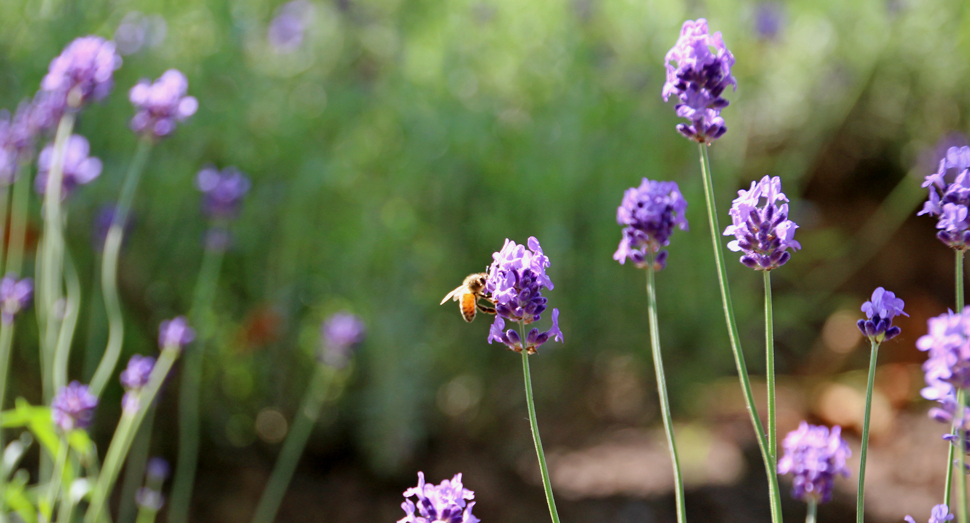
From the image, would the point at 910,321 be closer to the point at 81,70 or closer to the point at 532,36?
the point at 532,36

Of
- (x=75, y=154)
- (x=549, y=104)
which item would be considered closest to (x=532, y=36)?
(x=549, y=104)

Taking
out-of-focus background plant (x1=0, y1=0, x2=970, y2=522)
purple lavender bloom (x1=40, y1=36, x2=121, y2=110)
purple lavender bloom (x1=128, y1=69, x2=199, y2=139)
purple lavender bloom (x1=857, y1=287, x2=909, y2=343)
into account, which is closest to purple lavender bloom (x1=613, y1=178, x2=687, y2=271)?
purple lavender bloom (x1=857, y1=287, x2=909, y2=343)

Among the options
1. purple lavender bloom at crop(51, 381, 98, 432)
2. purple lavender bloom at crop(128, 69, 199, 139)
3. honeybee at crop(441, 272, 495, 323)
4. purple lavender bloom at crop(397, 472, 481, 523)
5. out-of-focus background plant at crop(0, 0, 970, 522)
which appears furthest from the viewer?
out-of-focus background plant at crop(0, 0, 970, 522)

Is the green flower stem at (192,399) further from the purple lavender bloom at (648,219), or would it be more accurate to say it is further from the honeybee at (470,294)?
the purple lavender bloom at (648,219)

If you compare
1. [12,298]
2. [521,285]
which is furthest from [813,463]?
[12,298]

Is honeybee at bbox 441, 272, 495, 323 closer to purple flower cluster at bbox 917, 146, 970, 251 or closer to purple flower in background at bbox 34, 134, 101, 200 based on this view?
purple flower cluster at bbox 917, 146, 970, 251

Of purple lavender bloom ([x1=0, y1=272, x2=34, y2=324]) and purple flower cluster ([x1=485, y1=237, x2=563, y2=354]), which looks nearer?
purple flower cluster ([x1=485, y1=237, x2=563, y2=354])

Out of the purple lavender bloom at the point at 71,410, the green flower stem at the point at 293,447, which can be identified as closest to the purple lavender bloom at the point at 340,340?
the green flower stem at the point at 293,447
